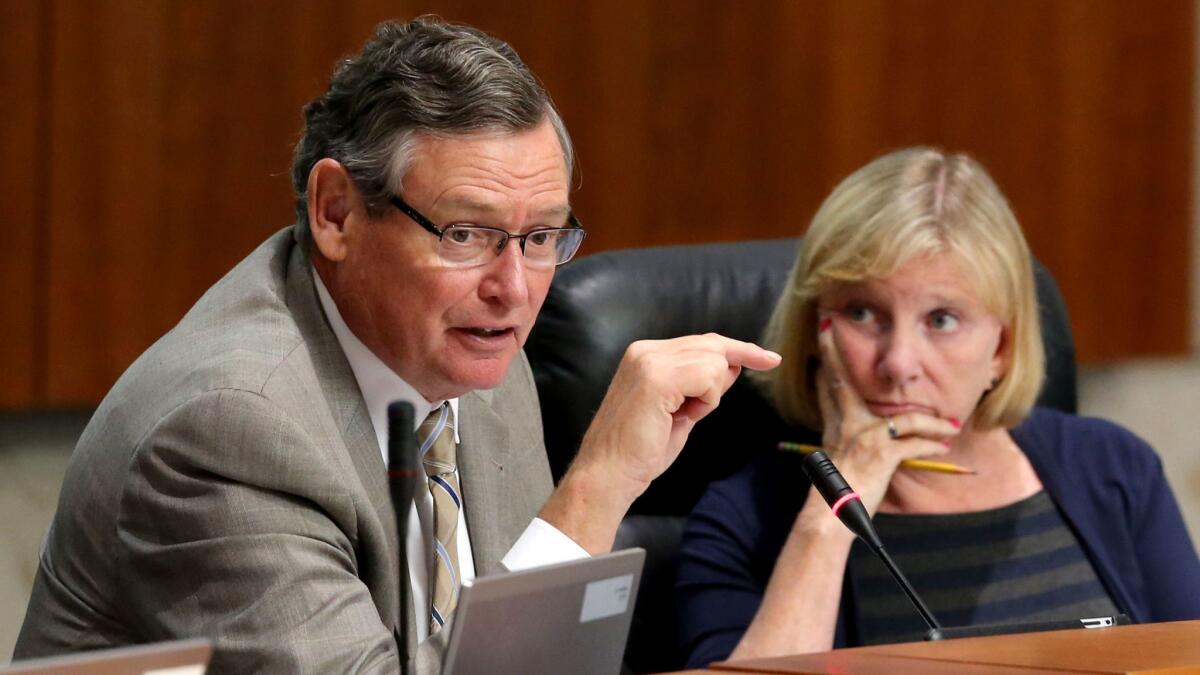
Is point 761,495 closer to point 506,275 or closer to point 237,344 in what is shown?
point 506,275

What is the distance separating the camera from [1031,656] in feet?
4.48

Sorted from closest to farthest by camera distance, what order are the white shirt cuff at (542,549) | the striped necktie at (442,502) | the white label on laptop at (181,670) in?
the white label on laptop at (181,670) < the white shirt cuff at (542,549) < the striped necktie at (442,502)

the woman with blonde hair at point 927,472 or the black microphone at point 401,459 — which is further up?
the black microphone at point 401,459

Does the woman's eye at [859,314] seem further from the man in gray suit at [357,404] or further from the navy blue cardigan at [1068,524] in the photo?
the man in gray suit at [357,404]

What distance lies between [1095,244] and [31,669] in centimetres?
355

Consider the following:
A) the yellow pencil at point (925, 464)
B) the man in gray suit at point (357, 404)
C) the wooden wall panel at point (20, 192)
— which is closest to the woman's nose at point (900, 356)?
the yellow pencil at point (925, 464)

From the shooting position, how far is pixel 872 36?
379 cm

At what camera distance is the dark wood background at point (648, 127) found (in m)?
3.10

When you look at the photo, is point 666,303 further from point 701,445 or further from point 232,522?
point 232,522

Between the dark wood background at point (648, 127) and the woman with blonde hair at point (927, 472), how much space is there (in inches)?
29.7

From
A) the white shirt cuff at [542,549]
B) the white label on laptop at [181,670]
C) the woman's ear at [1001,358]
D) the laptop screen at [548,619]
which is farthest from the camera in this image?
the woman's ear at [1001,358]

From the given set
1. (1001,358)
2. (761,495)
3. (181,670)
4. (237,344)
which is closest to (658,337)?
(761,495)

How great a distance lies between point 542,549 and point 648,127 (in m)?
2.09

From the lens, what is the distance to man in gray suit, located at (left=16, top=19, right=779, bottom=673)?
1459mm
